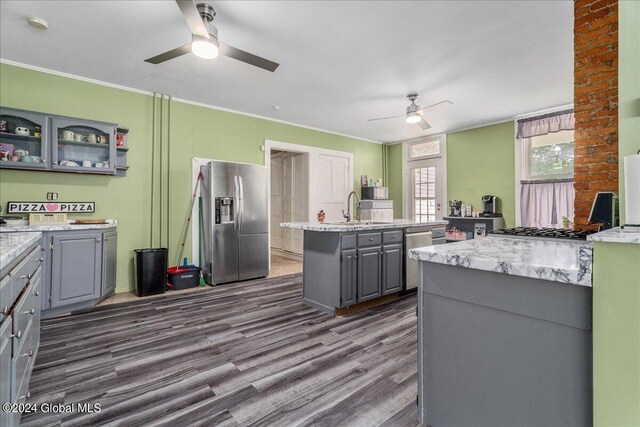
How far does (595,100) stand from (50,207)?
5.20m

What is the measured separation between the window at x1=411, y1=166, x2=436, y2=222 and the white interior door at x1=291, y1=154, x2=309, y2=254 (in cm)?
252

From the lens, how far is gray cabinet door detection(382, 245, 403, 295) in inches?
133

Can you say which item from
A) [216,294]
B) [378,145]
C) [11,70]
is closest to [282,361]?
[216,294]

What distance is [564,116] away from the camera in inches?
180

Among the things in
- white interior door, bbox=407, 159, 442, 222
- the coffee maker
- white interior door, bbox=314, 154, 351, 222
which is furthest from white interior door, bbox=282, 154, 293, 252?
the coffee maker

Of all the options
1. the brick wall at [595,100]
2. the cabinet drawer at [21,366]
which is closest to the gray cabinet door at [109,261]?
the cabinet drawer at [21,366]

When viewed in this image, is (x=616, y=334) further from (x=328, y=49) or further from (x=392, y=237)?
(x=328, y=49)

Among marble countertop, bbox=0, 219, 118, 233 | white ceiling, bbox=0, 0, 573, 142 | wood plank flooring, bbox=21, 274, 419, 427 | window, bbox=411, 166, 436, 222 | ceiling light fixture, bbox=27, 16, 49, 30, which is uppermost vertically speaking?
white ceiling, bbox=0, 0, 573, 142

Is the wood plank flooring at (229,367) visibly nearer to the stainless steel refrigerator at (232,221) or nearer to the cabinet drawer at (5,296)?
the cabinet drawer at (5,296)

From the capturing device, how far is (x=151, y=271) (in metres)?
3.76

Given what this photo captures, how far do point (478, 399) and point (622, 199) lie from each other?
0.91 meters

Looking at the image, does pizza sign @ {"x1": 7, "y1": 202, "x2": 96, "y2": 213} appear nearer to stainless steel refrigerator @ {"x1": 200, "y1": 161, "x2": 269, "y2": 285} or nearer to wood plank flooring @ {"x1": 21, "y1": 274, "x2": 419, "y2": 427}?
wood plank flooring @ {"x1": 21, "y1": 274, "x2": 419, "y2": 427}

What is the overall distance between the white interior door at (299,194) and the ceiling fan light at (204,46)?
11.7ft

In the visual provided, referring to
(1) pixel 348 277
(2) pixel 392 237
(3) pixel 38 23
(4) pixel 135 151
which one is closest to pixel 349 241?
(1) pixel 348 277
